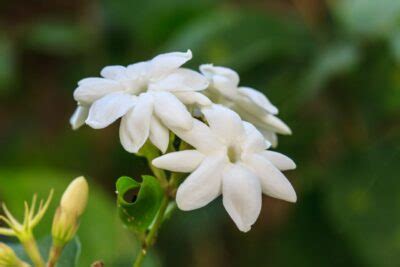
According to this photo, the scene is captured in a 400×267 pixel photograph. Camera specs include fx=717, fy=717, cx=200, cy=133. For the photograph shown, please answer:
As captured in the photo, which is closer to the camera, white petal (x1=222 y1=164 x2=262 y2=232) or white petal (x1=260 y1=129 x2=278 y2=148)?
white petal (x1=222 y1=164 x2=262 y2=232)

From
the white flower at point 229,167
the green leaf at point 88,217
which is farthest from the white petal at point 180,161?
the green leaf at point 88,217

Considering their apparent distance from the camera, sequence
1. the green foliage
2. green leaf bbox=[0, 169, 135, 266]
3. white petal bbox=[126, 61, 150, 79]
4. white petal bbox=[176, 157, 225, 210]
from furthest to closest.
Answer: the green foliage → green leaf bbox=[0, 169, 135, 266] → white petal bbox=[126, 61, 150, 79] → white petal bbox=[176, 157, 225, 210]

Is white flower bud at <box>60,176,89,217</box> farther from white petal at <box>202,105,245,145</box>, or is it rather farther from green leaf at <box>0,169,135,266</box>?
green leaf at <box>0,169,135,266</box>

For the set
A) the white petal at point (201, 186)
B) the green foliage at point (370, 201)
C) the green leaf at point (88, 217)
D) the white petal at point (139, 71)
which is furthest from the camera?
the green foliage at point (370, 201)

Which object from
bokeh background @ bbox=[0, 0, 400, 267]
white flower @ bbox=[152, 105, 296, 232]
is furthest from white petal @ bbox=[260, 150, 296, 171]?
bokeh background @ bbox=[0, 0, 400, 267]

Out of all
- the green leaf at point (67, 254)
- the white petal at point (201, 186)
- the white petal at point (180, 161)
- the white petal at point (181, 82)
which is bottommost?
the green leaf at point (67, 254)

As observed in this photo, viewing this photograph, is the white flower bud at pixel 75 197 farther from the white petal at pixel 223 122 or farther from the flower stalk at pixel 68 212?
the white petal at pixel 223 122
